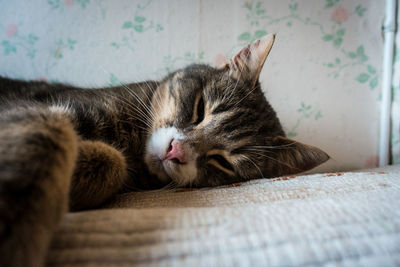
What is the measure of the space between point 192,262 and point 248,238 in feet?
0.34

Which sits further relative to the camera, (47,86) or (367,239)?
(47,86)

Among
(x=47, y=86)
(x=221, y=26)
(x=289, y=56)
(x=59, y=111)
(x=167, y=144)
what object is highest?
(x=221, y=26)

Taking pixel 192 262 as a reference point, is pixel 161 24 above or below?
above

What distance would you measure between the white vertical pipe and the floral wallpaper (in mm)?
35

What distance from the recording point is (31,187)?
1.19 ft

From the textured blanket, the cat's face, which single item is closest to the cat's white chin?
the cat's face

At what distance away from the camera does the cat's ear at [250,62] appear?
3.34ft

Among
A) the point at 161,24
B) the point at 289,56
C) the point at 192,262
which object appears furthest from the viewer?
the point at 289,56

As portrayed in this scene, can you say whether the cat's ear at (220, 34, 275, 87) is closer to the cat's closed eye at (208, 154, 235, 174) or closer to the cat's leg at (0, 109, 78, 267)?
the cat's closed eye at (208, 154, 235, 174)

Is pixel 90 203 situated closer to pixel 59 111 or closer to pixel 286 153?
pixel 59 111

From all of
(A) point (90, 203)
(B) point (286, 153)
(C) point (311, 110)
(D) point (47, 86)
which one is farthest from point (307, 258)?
(C) point (311, 110)

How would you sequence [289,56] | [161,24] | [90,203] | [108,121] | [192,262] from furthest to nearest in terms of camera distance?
[289,56] < [161,24] < [108,121] < [90,203] < [192,262]

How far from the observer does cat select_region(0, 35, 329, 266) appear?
64cm

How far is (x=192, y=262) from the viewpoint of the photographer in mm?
377
